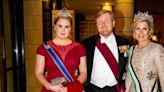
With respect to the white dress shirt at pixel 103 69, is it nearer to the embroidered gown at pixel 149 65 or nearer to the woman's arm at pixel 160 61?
the embroidered gown at pixel 149 65

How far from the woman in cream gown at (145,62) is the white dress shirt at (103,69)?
0.19m

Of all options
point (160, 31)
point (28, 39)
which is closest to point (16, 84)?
point (28, 39)

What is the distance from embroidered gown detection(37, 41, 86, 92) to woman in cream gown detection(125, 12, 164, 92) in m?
0.48

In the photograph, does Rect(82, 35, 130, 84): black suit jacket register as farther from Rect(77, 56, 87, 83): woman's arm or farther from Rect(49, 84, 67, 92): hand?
Rect(49, 84, 67, 92): hand

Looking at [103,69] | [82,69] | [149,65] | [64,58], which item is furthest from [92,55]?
[149,65]

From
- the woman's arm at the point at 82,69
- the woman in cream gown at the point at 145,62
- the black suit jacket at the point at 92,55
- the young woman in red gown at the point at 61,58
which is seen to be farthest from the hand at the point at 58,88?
the woman in cream gown at the point at 145,62

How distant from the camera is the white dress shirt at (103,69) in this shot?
2.46 m

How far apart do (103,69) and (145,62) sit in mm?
412

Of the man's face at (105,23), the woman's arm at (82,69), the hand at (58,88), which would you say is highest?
the man's face at (105,23)

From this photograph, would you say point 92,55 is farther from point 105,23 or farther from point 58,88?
point 58,88

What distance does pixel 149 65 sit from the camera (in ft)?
7.23

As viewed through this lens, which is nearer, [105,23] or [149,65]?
[149,65]

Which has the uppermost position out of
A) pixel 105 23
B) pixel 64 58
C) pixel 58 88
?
pixel 105 23

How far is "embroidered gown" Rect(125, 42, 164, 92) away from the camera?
217 centimetres
